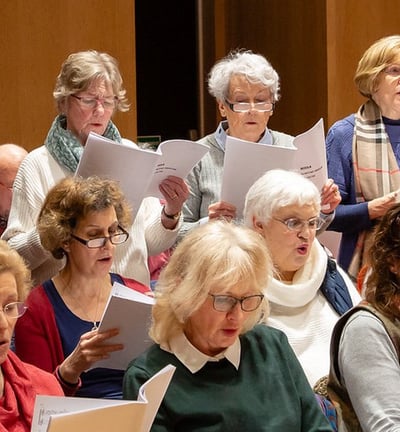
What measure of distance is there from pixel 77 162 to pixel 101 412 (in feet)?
4.63

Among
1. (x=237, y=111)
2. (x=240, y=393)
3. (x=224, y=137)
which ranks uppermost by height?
(x=237, y=111)

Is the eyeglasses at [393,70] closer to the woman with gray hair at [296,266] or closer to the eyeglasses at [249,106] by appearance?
the eyeglasses at [249,106]

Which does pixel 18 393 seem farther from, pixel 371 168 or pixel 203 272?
pixel 371 168

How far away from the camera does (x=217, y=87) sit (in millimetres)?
3721

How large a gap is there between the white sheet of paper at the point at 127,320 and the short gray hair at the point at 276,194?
24.2 inches

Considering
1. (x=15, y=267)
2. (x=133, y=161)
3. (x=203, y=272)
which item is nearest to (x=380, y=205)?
(x=133, y=161)

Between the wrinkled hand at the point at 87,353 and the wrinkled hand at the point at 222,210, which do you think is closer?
the wrinkled hand at the point at 87,353

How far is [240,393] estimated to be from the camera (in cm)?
242

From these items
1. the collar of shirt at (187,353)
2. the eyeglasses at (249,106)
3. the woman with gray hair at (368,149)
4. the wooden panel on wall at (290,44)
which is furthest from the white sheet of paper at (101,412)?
the wooden panel on wall at (290,44)

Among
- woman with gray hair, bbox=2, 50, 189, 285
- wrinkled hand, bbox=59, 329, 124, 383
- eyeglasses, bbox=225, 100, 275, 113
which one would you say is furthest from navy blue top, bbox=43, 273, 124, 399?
eyeglasses, bbox=225, 100, 275, 113

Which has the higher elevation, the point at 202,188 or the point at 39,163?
the point at 39,163

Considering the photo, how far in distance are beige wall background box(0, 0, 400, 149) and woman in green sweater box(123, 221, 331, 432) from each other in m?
2.46

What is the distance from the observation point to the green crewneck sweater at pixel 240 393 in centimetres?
236

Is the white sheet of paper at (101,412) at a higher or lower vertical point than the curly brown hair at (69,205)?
lower
